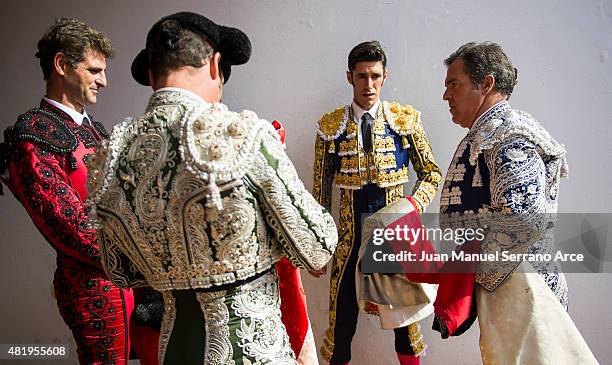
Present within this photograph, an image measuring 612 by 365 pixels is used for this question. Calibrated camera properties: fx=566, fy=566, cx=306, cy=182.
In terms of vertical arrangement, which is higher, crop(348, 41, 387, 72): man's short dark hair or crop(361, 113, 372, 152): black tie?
crop(348, 41, 387, 72): man's short dark hair

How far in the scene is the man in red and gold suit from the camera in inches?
75.0

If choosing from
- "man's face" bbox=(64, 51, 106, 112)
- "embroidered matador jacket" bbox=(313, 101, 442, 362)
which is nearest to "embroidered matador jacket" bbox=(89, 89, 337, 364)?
"man's face" bbox=(64, 51, 106, 112)

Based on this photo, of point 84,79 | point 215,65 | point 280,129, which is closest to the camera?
point 215,65

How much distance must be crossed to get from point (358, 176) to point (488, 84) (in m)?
0.99

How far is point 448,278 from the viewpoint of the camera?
183cm

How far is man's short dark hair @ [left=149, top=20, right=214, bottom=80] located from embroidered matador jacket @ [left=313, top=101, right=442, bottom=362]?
169 centimetres

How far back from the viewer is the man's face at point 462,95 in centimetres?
202

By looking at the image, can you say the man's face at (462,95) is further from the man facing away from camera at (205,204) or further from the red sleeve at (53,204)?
the red sleeve at (53,204)

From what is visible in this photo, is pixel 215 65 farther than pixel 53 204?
No

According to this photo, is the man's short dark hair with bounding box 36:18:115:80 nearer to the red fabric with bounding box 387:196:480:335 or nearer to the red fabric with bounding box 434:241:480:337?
the red fabric with bounding box 387:196:480:335

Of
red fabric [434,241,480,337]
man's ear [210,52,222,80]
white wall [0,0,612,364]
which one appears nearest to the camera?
man's ear [210,52,222,80]

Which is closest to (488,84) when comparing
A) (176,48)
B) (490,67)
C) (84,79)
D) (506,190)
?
(490,67)

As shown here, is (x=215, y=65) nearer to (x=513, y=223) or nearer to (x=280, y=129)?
(x=280, y=129)

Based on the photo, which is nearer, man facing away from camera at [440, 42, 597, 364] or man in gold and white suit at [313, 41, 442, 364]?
man facing away from camera at [440, 42, 597, 364]
